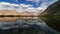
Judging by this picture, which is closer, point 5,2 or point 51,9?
point 5,2

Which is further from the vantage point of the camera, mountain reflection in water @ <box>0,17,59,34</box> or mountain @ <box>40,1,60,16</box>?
mountain @ <box>40,1,60,16</box>

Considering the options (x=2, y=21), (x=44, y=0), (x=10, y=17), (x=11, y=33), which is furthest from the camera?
(x=44, y=0)

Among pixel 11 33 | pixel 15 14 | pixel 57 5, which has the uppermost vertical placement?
pixel 57 5

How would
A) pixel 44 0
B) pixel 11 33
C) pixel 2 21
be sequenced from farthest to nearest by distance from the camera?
pixel 44 0
pixel 2 21
pixel 11 33

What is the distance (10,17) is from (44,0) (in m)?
0.64

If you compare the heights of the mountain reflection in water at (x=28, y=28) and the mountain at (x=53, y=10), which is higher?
the mountain at (x=53, y=10)

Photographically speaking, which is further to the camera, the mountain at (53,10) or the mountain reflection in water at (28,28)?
the mountain at (53,10)

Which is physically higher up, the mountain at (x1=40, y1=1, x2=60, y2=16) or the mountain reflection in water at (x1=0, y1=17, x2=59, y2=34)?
the mountain at (x1=40, y1=1, x2=60, y2=16)

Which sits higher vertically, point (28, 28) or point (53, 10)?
point (53, 10)

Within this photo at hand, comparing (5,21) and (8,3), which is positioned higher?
(8,3)

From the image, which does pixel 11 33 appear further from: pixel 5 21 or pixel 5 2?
pixel 5 2

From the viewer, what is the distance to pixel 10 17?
2.07 meters

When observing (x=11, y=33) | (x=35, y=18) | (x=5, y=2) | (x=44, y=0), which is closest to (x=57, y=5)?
(x=44, y=0)

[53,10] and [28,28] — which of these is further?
[53,10]
